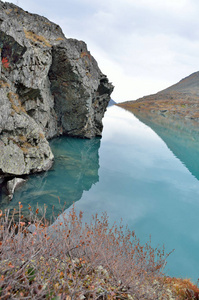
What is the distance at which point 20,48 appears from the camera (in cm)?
2086

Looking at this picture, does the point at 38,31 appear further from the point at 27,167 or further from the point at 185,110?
the point at 185,110

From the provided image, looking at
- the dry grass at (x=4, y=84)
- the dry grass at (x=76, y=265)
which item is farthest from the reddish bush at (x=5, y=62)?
the dry grass at (x=76, y=265)

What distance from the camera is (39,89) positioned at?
2636 cm

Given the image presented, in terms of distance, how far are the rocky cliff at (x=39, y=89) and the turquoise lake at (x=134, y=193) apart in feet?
10.3

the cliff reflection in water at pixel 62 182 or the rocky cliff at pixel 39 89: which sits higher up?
the rocky cliff at pixel 39 89

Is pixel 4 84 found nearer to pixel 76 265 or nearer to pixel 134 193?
pixel 134 193

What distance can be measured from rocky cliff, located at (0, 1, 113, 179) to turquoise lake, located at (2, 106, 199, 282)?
3143mm

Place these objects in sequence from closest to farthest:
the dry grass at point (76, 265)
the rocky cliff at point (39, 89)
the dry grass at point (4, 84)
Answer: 1. the dry grass at point (76, 265)
2. the dry grass at point (4, 84)
3. the rocky cliff at point (39, 89)

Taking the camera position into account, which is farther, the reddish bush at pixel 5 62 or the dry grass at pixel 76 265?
the reddish bush at pixel 5 62

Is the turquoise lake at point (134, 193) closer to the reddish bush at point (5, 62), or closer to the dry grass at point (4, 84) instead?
the dry grass at point (4, 84)

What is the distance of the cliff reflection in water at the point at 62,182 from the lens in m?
15.7

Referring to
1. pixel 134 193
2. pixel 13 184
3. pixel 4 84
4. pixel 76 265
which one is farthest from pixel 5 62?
pixel 76 265

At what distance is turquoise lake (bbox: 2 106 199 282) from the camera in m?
14.5

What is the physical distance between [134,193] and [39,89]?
58.2ft
